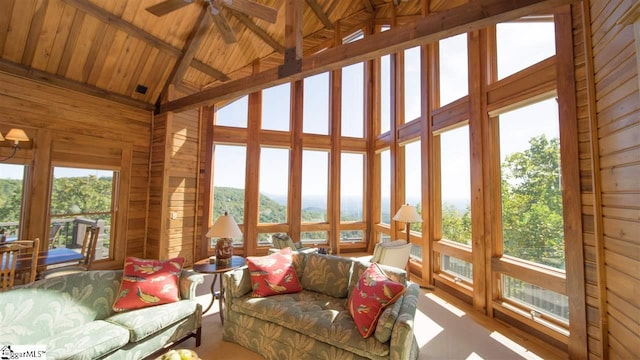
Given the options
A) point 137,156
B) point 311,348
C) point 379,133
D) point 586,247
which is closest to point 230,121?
point 137,156

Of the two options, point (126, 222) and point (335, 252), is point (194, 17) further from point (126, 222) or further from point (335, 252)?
point (335, 252)

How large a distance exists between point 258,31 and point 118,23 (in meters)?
2.21

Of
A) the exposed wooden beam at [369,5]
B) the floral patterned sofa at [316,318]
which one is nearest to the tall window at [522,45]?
the floral patterned sofa at [316,318]

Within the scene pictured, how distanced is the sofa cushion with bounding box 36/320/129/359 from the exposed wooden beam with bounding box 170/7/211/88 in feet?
13.5

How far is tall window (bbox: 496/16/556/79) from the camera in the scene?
9.33ft

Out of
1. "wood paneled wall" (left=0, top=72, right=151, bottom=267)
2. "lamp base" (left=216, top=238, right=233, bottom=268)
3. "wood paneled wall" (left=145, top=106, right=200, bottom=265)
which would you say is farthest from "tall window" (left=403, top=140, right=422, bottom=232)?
"wood paneled wall" (left=0, top=72, right=151, bottom=267)

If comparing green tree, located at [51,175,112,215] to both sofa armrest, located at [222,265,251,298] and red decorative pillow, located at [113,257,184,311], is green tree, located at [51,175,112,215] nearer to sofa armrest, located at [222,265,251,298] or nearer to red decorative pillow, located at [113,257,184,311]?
red decorative pillow, located at [113,257,184,311]

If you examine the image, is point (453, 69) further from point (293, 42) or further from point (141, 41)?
point (141, 41)

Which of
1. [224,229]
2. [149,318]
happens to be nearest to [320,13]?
[224,229]

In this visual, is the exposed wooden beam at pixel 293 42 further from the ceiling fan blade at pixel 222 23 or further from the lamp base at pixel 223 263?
the lamp base at pixel 223 263

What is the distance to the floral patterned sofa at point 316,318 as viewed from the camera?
1.90 metres

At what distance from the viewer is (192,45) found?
14.5 feet

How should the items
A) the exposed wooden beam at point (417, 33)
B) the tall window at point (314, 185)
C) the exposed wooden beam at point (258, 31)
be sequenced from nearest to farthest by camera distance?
the exposed wooden beam at point (417, 33) < the exposed wooden beam at point (258, 31) < the tall window at point (314, 185)

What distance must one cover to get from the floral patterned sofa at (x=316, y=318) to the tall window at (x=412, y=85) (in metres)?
3.44
